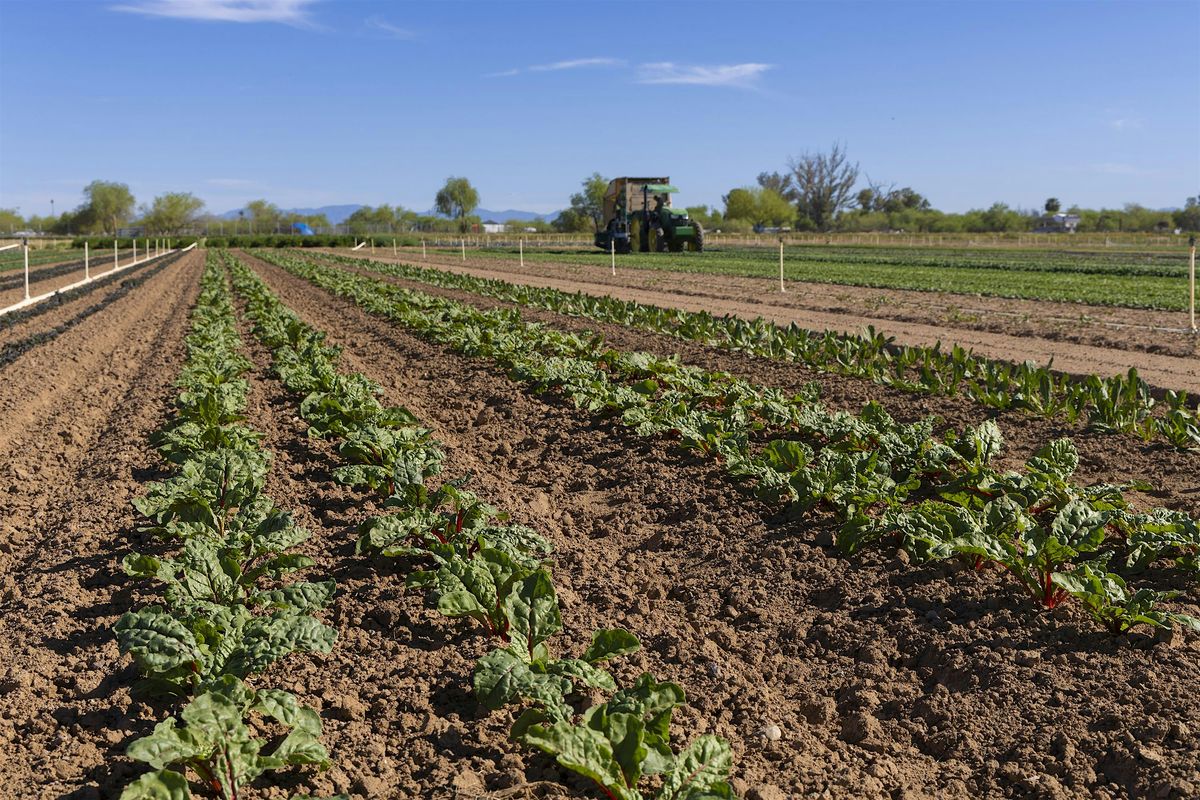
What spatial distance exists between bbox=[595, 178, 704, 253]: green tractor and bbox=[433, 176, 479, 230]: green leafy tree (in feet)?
374

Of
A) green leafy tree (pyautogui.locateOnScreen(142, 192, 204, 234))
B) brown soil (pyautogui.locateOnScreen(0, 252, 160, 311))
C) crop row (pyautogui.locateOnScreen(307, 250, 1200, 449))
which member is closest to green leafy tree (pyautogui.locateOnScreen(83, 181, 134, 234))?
green leafy tree (pyautogui.locateOnScreen(142, 192, 204, 234))

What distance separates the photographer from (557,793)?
3350 mm

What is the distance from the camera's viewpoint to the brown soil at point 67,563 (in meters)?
3.55

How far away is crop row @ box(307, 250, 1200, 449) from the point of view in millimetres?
8016

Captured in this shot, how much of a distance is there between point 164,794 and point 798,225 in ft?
396

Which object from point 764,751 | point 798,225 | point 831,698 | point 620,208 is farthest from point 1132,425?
point 798,225

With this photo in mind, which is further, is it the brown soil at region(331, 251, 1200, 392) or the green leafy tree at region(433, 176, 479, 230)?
the green leafy tree at region(433, 176, 479, 230)

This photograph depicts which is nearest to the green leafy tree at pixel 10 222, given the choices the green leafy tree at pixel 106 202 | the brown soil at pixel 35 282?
the green leafy tree at pixel 106 202

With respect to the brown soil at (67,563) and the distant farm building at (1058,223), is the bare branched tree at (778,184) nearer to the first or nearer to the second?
the distant farm building at (1058,223)

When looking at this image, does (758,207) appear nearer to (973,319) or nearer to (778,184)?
(778,184)

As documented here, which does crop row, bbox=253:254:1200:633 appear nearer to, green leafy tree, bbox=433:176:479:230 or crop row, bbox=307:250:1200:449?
crop row, bbox=307:250:1200:449

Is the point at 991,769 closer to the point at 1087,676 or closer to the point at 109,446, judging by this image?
the point at 1087,676

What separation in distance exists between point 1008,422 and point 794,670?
503 centimetres

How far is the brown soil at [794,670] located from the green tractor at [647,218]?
3940cm
